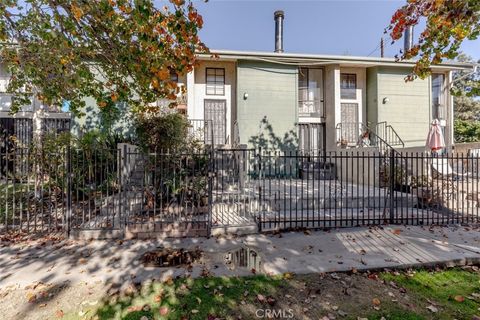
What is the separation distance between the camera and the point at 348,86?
13.3 meters

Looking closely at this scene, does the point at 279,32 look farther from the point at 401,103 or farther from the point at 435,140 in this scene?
the point at 435,140

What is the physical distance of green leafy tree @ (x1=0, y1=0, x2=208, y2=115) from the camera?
13.5 ft

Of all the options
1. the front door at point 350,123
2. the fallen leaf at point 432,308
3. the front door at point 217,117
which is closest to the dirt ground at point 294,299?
the fallen leaf at point 432,308

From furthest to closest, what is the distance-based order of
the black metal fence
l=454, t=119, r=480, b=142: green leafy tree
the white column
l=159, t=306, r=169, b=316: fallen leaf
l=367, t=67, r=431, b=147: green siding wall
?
l=454, t=119, r=480, b=142: green leafy tree → l=367, t=67, r=431, b=147: green siding wall → the white column → the black metal fence → l=159, t=306, r=169, b=316: fallen leaf

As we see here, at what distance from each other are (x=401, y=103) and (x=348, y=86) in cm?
272

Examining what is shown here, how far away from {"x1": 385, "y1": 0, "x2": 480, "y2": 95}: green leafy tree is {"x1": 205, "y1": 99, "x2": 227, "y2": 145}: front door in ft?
26.3

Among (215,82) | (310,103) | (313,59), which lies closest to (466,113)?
(310,103)

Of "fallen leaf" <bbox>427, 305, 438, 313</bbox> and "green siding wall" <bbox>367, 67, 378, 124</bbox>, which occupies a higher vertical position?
"green siding wall" <bbox>367, 67, 378, 124</bbox>

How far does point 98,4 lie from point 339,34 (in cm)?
1511

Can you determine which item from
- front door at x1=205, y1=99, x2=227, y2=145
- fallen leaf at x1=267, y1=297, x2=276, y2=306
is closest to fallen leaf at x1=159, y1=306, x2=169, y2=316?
fallen leaf at x1=267, y1=297, x2=276, y2=306

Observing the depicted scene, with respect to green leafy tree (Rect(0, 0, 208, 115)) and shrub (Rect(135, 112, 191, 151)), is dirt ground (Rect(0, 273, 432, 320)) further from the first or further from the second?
shrub (Rect(135, 112, 191, 151))

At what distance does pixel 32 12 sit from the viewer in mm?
5434

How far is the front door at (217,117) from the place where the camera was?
1223 centimetres

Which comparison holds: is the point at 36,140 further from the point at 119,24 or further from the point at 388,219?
the point at 388,219
